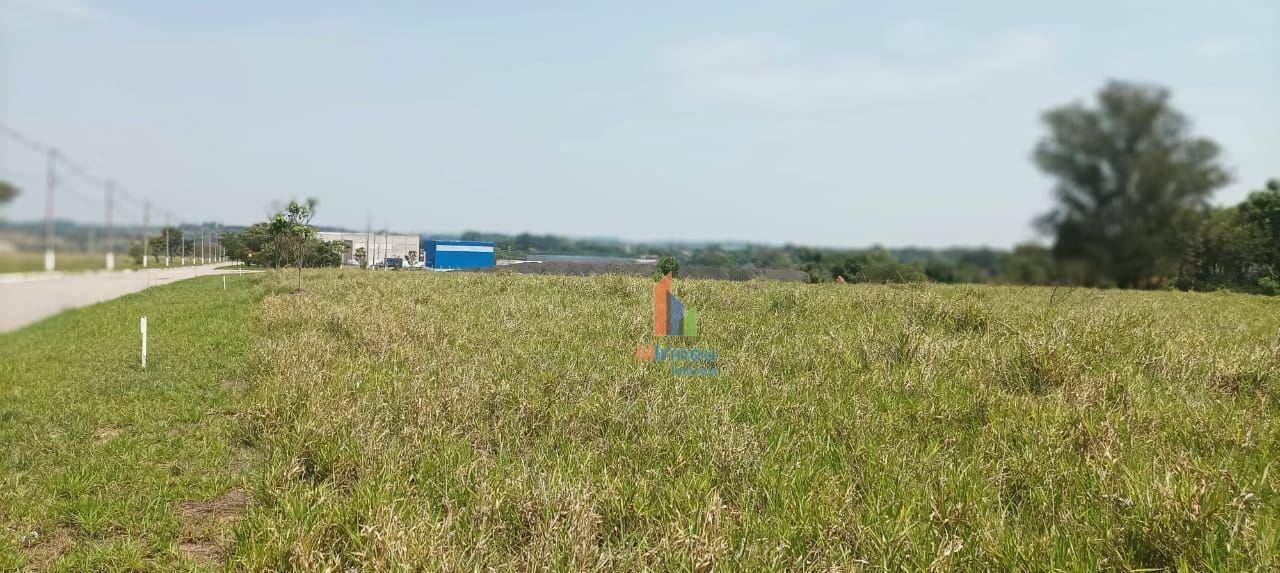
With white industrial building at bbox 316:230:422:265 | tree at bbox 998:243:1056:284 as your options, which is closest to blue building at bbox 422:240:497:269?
white industrial building at bbox 316:230:422:265

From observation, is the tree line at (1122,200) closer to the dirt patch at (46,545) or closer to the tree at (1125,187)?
the tree at (1125,187)

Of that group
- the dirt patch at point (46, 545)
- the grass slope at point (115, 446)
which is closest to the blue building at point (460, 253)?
the grass slope at point (115, 446)

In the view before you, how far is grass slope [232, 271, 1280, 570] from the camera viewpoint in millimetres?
4109

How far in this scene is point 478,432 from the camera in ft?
21.3

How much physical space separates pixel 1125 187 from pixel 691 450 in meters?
3.92

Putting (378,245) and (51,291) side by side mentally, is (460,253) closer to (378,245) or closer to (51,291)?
(378,245)

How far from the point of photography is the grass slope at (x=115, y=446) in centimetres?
467

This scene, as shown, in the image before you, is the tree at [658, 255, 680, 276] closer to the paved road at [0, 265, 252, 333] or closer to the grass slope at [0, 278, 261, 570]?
the grass slope at [0, 278, 261, 570]

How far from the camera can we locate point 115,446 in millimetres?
6723

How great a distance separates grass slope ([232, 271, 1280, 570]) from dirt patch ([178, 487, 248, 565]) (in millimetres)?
230

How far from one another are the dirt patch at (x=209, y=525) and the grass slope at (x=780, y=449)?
0.75 ft

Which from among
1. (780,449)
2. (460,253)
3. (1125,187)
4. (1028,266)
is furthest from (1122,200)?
(460,253)

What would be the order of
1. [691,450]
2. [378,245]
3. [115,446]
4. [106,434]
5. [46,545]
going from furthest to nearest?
1. [378,245]
2. [106,434]
3. [115,446]
4. [691,450]
5. [46,545]

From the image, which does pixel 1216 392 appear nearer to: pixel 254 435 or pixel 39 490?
pixel 254 435
